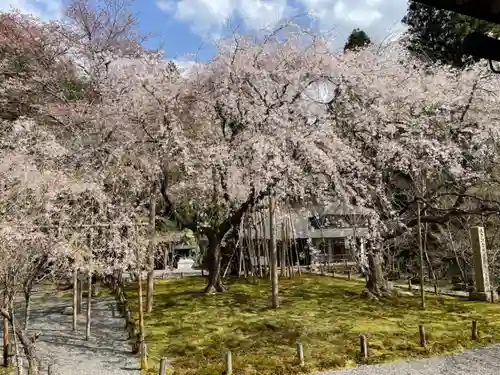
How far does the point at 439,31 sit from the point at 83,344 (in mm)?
19707

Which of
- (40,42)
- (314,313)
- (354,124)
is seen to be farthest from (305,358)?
(40,42)

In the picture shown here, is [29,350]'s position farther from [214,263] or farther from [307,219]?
[307,219]

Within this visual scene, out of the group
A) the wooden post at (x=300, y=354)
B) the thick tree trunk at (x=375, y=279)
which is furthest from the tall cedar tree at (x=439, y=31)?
the wooden post at (x=300, y=354)

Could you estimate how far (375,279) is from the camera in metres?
13.3

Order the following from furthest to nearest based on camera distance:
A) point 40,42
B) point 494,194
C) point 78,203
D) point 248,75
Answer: point 494,194
point 40,42
point 248,75
point 78,203

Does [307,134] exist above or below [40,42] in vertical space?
below

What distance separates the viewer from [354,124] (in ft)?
41.8

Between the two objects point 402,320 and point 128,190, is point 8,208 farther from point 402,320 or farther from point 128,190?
point 402,320

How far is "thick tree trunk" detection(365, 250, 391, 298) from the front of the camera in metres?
13.1

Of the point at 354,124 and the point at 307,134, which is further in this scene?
the point at 354,124

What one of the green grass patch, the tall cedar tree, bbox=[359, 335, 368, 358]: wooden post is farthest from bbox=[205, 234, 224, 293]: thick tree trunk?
the tall cedar tree

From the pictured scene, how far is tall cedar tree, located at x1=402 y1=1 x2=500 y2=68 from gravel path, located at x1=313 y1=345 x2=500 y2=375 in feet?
42.9

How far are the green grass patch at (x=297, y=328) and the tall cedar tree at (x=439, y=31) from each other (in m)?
10.9

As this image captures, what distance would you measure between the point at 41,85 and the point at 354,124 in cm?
951
